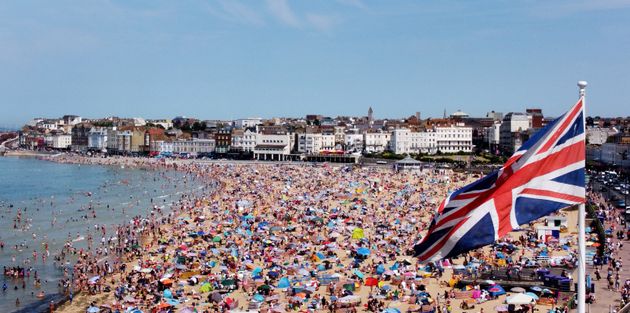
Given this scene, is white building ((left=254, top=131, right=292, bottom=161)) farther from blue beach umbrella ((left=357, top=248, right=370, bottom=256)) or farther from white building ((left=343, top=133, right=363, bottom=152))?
blue beach umbrella ((left=357, top=248, right=370, bottom=256))

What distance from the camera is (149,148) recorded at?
117875 mm

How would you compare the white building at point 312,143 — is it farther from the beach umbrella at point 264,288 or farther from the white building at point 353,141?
the beach umbrella at point 264,288

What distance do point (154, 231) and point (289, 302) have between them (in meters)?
16.8

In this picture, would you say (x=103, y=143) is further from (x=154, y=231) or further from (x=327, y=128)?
(x=154, y=231)

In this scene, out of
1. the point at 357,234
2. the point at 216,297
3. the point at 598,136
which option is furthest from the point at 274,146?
the point at 216,297

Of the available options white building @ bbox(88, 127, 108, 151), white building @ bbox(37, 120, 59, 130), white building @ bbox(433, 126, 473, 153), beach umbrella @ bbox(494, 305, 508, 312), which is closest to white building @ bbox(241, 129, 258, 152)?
white building @ bbox(433, 126, 473, 153)

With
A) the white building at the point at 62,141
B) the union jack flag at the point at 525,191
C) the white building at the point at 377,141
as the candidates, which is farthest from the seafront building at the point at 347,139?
the union jack flag at the point at 525,191

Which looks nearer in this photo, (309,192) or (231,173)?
(309,192)

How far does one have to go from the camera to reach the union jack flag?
6352 millimetres

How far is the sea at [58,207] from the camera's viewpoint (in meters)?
26.3

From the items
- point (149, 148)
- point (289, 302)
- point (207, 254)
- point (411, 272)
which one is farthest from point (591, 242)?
point (149, 148)

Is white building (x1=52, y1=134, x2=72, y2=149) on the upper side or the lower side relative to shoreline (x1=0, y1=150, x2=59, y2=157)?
upper

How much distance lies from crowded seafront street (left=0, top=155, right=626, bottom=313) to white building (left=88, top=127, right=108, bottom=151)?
8490 centimetres

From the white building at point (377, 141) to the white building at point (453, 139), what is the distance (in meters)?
7.05
